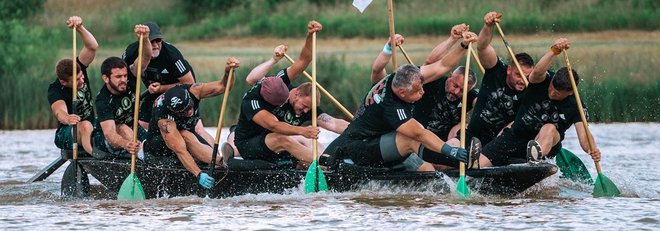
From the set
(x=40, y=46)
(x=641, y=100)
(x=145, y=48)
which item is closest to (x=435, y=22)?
(x=40, y=46)

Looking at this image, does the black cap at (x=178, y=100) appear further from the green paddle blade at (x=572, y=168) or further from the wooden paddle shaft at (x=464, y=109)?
the green paddle blade at (x=572, y=168)

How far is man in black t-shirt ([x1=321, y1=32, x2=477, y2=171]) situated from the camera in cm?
1538

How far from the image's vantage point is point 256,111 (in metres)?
16.3

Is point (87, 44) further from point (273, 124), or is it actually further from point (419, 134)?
point (419, 134)

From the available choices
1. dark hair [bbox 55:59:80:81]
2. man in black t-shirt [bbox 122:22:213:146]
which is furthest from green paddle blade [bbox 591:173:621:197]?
dark hair [bbox 55:59:80:81]

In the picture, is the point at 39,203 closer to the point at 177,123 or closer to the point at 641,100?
the point at 177,123

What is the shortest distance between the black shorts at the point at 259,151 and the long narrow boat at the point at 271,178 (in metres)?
0.12

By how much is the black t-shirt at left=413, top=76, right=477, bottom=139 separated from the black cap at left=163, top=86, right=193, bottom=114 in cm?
245

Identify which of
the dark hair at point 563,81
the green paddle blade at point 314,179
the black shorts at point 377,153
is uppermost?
the dark hair at point 563,81

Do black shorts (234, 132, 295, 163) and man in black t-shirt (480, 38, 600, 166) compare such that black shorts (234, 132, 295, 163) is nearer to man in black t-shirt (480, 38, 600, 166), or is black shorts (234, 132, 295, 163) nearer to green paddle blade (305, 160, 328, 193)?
green paddle blade (305, 160, 328, 193)

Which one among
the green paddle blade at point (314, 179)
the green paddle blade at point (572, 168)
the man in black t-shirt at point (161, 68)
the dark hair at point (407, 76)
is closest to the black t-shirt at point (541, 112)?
the green paddle blade at point (572, 168)

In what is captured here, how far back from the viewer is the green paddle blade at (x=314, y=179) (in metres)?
16.1

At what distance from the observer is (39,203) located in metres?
17.1

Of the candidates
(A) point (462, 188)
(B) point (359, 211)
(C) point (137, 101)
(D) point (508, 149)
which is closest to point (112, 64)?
(C) point (137, 101)
